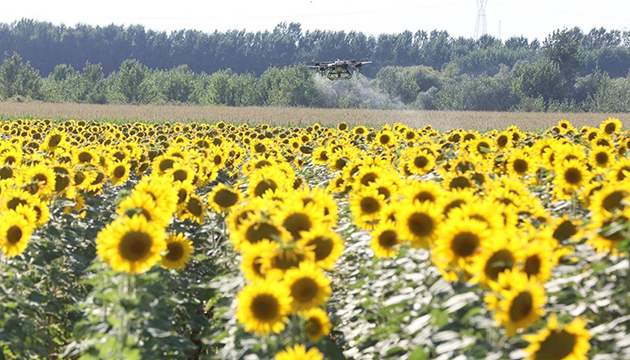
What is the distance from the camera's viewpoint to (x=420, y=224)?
4.14 meters

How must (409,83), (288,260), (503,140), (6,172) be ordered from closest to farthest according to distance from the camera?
(288,260)
(6,172)
(503,140)
(409,83)

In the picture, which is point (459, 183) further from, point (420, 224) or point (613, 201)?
point (420, 224)

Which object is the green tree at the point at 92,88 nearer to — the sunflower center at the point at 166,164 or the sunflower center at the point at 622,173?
the sunflower center at the point at 166,164

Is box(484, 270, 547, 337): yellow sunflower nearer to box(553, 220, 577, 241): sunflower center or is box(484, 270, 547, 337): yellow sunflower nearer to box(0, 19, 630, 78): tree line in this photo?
box(553, 220, 577, 241): sunflower center

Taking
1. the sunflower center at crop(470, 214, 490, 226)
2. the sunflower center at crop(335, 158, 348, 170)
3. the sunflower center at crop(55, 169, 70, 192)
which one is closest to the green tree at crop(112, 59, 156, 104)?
the sunflower center at crop(335, 158, 348, 170)

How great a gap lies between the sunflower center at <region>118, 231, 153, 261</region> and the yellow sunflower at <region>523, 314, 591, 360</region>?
2126mm

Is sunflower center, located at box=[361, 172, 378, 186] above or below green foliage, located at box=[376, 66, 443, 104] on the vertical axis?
above

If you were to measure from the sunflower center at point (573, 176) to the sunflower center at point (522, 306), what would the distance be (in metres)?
2.91

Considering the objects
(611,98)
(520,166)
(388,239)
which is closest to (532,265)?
(388,239)

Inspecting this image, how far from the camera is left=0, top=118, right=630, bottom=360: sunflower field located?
3.43 metres

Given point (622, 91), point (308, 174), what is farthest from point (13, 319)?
point (622, 91)

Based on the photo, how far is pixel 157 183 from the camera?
5.83 metres

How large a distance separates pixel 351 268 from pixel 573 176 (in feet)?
5.63

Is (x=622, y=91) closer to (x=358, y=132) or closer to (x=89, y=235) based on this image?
(x=358, y=132)
